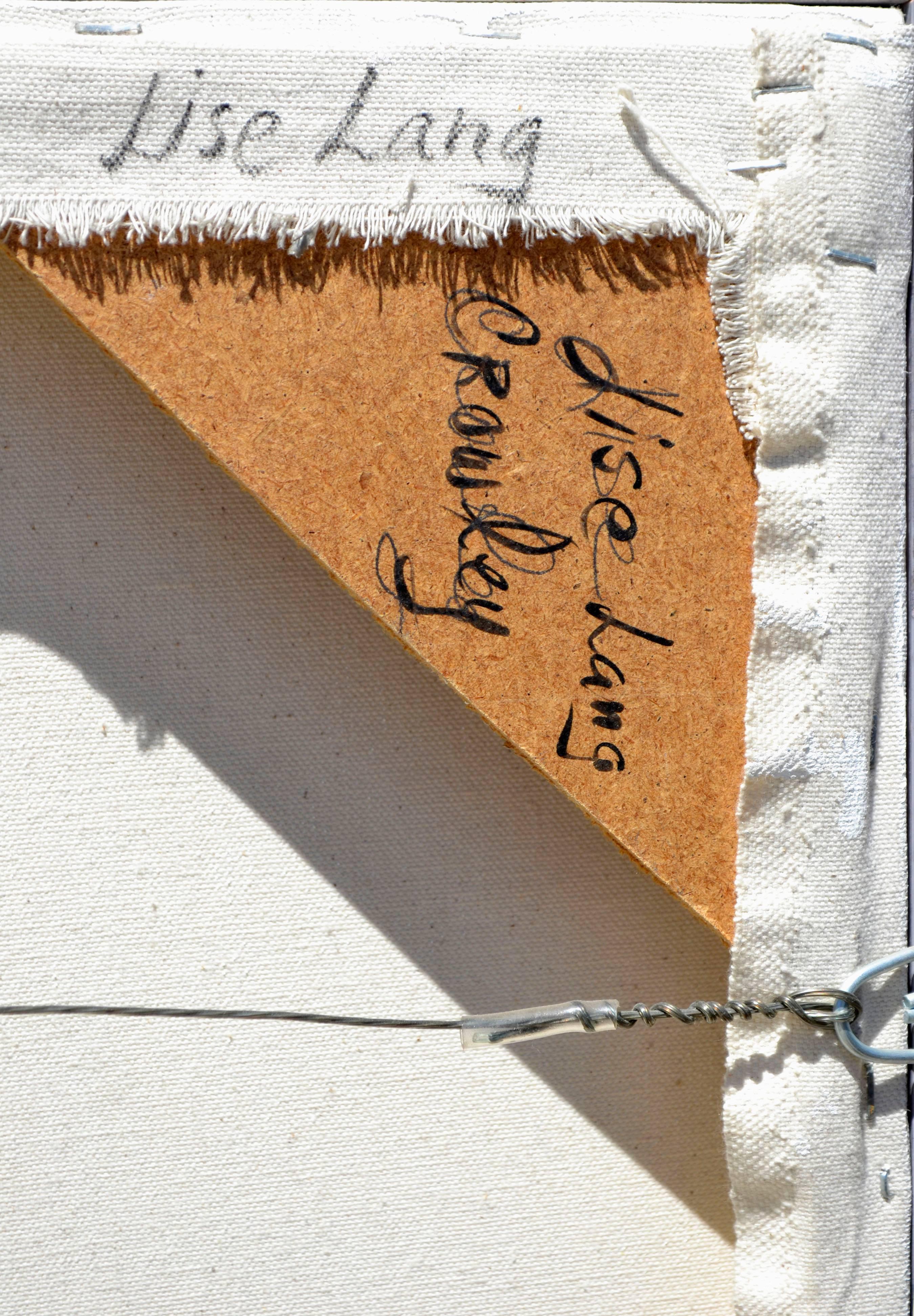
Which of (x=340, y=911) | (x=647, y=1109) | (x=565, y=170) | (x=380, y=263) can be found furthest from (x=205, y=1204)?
(x=565, y=170)

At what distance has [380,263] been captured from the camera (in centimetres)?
76

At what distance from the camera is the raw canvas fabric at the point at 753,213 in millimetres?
739

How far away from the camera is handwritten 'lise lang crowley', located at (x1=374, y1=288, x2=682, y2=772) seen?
2.50 ft

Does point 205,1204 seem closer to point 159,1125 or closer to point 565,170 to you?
point 159,1125

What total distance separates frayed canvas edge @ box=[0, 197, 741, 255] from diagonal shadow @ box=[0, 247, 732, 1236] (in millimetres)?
136

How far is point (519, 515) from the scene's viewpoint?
2.52ft

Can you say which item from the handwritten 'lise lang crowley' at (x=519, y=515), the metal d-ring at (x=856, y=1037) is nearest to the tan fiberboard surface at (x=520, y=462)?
the handwritten 'lise lang crowley' at (x=519, y=515)

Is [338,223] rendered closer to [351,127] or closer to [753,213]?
[351,127]

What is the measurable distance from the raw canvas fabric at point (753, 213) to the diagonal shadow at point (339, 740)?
0.10 m

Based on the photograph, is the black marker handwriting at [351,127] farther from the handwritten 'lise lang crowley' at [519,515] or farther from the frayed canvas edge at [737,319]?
the frayed canvas edge at [737,319]

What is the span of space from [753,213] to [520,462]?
0.26 m

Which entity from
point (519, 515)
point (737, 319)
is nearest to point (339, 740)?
point (519, 515)

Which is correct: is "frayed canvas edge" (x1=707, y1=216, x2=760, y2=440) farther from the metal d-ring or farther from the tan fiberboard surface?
the metal d-ring

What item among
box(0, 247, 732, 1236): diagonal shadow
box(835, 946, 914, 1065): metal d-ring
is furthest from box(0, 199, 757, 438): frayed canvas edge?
box(835, 946, 914, 1065): metal d-ring
